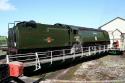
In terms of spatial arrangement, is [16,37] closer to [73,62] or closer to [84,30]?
[73,62]

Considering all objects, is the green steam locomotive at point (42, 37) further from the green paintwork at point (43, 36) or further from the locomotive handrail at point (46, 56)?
the locomotive handrail at point (46, 56)

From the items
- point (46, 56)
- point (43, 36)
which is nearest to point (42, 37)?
point (43, 36)

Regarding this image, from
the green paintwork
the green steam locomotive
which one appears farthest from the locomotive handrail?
the green paintwork

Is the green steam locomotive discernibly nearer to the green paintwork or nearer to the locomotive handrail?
the green paintwork

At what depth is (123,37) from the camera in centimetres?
4588

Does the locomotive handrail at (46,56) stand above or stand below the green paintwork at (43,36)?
below

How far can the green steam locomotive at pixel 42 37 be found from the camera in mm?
21672

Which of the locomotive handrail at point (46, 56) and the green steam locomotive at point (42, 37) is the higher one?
the green steam locomotive at point (42, 37)

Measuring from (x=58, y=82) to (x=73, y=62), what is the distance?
1224cm

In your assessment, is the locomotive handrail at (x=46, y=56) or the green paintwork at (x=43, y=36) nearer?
the locomotive handrail at (x=46, y=56)

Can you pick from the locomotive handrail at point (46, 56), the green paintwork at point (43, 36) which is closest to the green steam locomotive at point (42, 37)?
the green paintwork at point (43, 36)

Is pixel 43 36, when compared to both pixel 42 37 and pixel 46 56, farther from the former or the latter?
pixel 46 56

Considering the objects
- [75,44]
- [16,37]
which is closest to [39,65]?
[16,37]

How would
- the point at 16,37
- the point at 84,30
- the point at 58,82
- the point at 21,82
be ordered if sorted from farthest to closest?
the point at 84,30 → the point at 16,37 → the point at 58,82 → the point at 21,82
